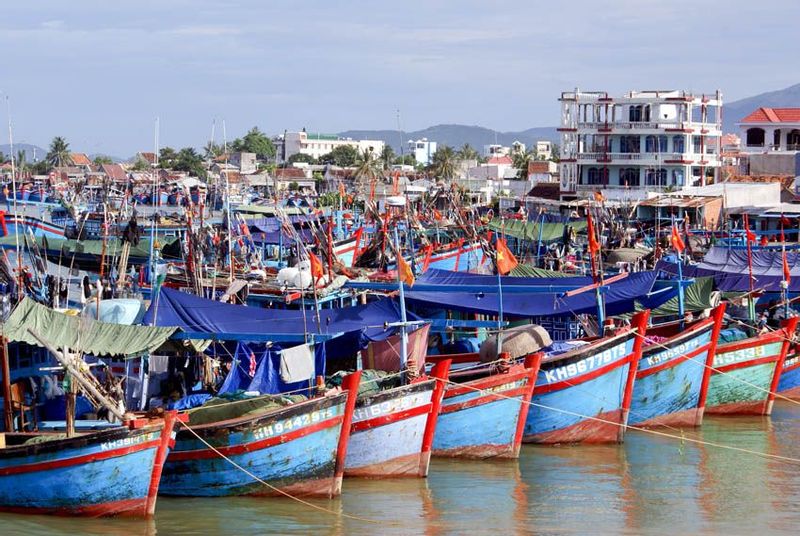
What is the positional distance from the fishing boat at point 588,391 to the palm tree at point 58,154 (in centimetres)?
13823

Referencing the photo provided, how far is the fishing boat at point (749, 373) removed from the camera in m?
26.7

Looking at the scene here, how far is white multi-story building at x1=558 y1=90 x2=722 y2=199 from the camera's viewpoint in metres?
73.2

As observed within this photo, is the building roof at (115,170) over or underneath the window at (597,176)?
over

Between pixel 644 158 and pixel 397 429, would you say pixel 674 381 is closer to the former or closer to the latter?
pixel 397 429

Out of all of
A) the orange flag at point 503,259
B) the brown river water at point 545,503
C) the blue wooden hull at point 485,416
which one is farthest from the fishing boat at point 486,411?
the orange flag at point 503,259

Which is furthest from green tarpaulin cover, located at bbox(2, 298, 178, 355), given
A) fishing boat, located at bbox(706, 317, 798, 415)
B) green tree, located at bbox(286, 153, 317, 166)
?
green tree, located at bbox(286, 153, 317, 166)

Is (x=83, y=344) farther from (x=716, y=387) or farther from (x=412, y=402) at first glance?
(x=716, y=387)

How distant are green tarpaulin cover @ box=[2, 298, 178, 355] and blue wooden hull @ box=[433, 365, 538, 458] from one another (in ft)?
15.4

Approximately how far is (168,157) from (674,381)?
127 metres

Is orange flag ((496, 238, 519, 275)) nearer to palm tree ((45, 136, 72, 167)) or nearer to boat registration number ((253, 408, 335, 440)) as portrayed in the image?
boat registration number ((253, 408, 335, 440))

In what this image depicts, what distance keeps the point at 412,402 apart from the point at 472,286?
6.94m

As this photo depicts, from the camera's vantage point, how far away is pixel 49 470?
17844 mm

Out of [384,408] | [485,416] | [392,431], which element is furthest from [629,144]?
[384,408]

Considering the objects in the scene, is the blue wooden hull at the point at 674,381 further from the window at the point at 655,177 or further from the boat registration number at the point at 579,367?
the window at the point at 655,177
